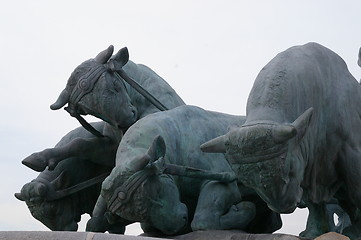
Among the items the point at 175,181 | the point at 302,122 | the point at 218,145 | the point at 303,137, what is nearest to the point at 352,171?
the point at 303,137

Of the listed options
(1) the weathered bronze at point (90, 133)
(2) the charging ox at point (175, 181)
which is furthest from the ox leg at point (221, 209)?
(1) the weathered bronze at point (90, 133)

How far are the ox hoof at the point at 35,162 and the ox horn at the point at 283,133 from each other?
253cm

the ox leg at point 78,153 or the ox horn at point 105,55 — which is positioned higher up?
the ox horn at point 105,55

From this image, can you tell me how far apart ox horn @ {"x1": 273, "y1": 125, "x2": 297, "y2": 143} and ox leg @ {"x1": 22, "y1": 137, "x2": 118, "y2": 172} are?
2.47m

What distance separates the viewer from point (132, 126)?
6711 mm

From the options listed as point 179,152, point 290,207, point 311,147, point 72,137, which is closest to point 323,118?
point 311,147

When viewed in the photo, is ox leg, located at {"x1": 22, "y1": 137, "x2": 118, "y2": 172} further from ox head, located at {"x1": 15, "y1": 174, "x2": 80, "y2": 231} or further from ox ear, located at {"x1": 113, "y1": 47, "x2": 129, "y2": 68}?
ox ear, located at {"x1": 113, "y1": 47, "x2": 129, "y2": 68}

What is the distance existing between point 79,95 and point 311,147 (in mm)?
2169

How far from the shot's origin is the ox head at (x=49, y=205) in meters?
7.27

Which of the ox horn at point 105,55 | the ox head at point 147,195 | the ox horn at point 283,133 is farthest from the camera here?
the ox horn at point 105,55

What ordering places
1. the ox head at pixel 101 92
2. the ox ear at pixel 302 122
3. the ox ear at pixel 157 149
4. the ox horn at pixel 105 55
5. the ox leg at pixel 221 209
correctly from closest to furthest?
the ox ear at pixel 302 122 < the ox ear at pixel 157 149 < the ox leg at pixel 221 209 < the ox head at pixel 101 92 < the ox horn at pixel 105 55

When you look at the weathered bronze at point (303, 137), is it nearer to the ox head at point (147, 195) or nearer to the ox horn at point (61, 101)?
the ox head at point (147, 195)

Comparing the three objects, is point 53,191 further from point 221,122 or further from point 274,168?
point 274,168

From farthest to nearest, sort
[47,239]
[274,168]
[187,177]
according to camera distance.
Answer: [187,177] < [274,168] < [47,239]
